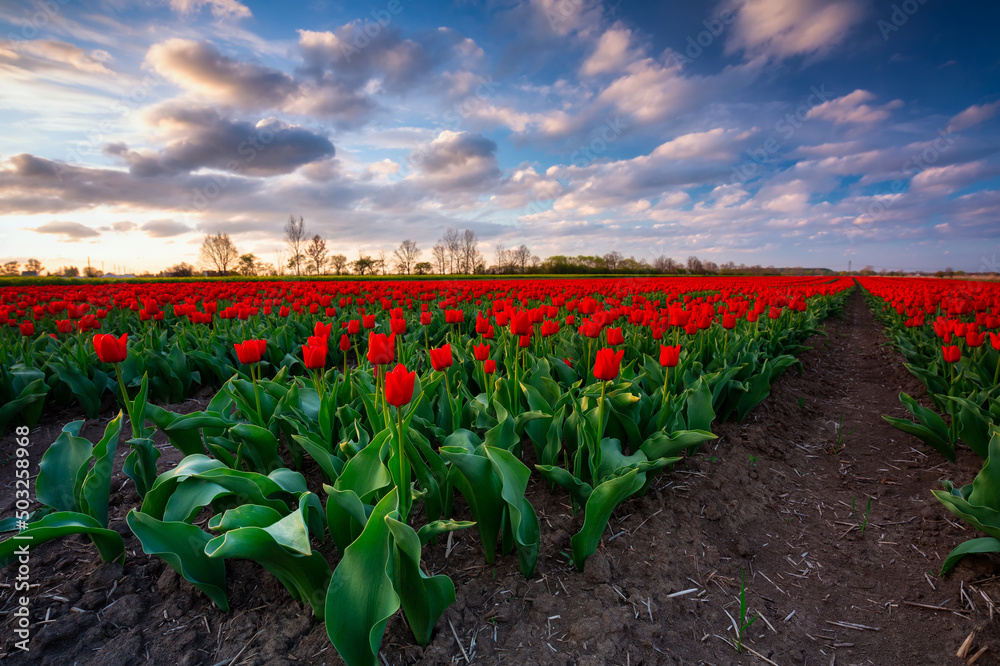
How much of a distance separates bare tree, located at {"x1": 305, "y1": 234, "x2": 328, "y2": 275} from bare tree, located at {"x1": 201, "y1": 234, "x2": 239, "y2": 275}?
33.8ft

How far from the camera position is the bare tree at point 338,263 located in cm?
6481

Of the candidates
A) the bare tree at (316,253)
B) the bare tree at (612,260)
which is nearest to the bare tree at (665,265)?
the bare tree at (612,260)

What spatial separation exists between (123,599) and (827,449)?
4994 millimetres

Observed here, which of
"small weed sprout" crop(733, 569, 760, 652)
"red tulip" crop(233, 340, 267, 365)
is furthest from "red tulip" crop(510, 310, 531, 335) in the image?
"small weed sprout" crop(733, 569, 760, 652)

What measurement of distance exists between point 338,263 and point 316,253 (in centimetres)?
444

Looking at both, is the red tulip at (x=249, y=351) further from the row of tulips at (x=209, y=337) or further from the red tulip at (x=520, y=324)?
the red tulip at (x=520, y=324)

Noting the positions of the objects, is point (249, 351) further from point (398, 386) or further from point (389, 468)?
point (398, 386)

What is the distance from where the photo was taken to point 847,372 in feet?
22.2

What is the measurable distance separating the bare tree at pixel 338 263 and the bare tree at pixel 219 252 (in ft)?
41.0

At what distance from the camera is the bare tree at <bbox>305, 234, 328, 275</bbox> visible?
6097 cm

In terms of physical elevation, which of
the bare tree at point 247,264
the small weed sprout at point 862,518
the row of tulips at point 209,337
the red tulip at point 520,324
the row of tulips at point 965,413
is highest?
the bare tree at point 247,264

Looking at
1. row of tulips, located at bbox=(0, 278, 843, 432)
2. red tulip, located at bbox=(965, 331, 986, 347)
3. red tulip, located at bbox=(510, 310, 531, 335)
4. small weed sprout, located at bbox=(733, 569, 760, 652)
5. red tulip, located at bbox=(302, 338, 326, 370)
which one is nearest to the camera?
small weed sprout, located at bbox=(733, 569, 760, 652)

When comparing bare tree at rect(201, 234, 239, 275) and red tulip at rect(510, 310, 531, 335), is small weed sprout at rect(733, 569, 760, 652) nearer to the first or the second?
red tulip at rect(510, 310, 531, 335)

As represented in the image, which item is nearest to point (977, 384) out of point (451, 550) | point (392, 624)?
point (451, 550)
